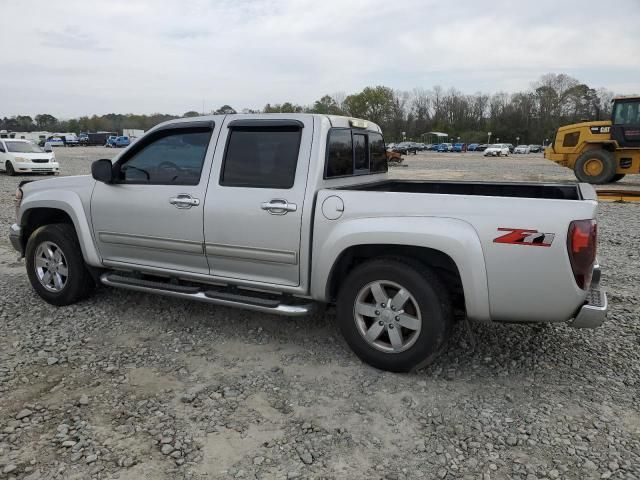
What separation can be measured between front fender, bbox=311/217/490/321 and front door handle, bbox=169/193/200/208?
1117mm

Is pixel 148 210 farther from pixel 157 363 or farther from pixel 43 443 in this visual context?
pixel 43 443

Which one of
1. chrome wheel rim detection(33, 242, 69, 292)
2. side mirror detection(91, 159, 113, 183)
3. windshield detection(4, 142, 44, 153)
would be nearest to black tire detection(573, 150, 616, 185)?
side mirror detection(91, 159, 113, 183)

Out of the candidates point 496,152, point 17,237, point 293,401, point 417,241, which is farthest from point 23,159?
point 496,152

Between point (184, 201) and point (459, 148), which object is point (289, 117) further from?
point (459, 148)

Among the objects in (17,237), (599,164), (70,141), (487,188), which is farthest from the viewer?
(70,141)

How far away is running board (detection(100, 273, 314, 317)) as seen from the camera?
12.6 ft

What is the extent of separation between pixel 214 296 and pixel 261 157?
1.18 m

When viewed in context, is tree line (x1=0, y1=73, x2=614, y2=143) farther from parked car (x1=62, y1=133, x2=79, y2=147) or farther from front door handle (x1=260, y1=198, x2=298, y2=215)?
front door handle (x1=260, y1=198, x2=298, y2=215)

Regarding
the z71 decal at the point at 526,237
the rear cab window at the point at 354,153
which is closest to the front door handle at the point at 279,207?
the rear cab window at the point at 354,153

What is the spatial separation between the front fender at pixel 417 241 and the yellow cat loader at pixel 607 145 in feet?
53.6

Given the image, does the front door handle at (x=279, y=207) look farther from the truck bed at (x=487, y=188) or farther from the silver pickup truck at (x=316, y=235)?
the truck bed at (x=487, y=188)

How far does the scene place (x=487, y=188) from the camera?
4750 mm

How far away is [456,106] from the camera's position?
11669cm

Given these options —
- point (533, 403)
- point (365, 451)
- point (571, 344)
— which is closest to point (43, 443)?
point (365, 451)
